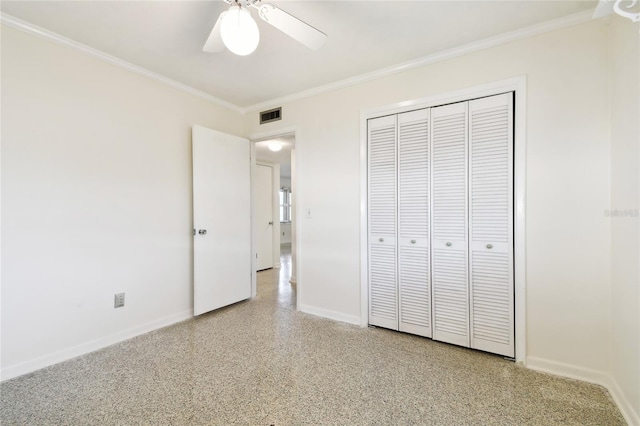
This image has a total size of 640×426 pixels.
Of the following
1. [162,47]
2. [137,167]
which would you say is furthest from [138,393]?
[162,47]

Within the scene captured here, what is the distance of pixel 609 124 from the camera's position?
1.81m

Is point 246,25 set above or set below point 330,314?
above

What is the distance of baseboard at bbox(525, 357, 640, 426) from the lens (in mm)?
1531

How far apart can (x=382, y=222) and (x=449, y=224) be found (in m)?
0.58

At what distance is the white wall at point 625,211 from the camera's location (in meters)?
1.51

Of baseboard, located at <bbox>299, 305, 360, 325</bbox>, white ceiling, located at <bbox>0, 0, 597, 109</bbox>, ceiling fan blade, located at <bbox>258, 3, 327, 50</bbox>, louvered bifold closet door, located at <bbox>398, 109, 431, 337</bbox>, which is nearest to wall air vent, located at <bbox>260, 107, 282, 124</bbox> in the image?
white ceiling, located at <bbox>0, 0, 597, 109</bbox>

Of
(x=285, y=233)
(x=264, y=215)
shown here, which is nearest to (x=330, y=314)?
(x=264, y=215)

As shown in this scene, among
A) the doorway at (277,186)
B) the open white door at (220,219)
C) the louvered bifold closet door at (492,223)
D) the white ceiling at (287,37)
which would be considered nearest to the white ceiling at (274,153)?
the doorway at (277,186)

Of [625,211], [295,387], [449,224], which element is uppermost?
[625,211]

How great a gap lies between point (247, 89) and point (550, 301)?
322cm

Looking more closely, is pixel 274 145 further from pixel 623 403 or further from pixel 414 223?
pixel 623 403

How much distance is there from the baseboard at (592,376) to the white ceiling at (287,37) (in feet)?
7.61

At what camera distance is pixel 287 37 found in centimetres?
212

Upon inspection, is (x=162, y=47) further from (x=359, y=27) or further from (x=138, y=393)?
(x=138, y=393)
